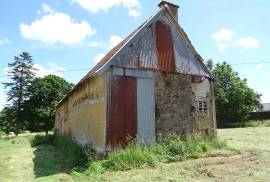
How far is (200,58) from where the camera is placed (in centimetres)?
1664

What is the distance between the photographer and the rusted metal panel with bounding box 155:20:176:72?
15.2 meters

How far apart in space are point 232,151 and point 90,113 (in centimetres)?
660

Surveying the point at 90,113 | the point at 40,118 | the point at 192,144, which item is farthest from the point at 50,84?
the point at 192,144

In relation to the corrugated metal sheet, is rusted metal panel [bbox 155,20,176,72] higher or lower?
higher

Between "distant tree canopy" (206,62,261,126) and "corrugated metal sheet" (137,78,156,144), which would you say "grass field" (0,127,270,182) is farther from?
"distant tree canopy" (206,62,261,126)

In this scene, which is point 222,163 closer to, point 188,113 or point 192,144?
point 192,144

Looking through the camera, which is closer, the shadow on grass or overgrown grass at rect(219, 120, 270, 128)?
the shadow on grass

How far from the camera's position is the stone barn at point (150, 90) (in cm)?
1348

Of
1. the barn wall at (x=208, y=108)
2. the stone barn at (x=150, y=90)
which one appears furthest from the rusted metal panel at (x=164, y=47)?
the barn wall at (x=208, y=108)

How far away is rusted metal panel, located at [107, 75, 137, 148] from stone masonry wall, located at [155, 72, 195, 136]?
1.28 meters

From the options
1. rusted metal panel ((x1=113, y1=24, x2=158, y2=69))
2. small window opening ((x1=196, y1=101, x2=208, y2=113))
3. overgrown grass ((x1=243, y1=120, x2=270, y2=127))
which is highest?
rusted metal panel ((x1=113, y1=24, x2=158, y2=69))

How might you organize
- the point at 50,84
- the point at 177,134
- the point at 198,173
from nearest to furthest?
the point at 198,173 → the point at 177,134 → the point at 50,84

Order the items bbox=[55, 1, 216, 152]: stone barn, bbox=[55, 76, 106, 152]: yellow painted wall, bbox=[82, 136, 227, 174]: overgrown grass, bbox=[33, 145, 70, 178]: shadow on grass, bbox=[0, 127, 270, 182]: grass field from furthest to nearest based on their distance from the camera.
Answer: bbox=[55, 76, 106, 152]: yellow painted wall < bbox=[55, 1, 216, 152]: stone barn < bbox=[33, 145, 70, 178]: shadow on grass < bbox=[82, 136, 227, 174]: overgrown grass < bbox=[0, 127, 270, 182]: grass field

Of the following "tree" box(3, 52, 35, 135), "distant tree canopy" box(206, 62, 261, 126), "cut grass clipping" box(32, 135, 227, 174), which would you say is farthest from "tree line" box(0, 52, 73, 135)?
"cut grass clipping" box(32, 135, 227, 174)
